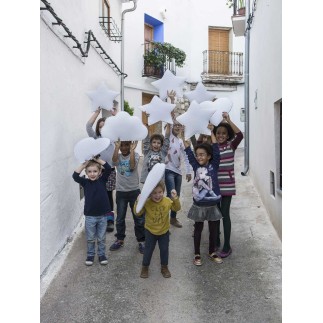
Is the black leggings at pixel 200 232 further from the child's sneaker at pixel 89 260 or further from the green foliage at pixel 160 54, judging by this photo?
the green foliage at pixel 160 54

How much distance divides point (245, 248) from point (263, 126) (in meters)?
2.03

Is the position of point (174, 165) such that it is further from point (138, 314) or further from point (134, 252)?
point (138, 314)

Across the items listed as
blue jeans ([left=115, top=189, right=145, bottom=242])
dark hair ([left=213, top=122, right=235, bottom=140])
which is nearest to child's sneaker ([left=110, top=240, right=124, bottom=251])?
blue jeans ([left=115, top=189, right=145, bottom=242])

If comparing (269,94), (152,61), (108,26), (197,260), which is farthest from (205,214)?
(152,61)

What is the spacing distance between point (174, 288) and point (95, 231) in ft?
3.19

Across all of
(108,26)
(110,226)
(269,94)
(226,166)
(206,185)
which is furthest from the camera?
(108,26)

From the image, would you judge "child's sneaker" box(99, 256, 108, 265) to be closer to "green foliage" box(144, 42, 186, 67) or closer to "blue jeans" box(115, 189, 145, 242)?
"blue jeans" box(115, 189, 145, 242)

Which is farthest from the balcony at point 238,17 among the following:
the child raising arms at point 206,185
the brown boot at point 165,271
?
the brown boot at point 165,271

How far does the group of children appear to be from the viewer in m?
3.53

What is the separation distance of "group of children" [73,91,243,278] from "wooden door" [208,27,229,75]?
1107 cm

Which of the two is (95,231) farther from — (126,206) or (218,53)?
(218,53)

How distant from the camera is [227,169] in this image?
3.93 meters

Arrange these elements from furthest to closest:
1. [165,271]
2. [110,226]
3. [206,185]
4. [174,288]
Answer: [110,226] → [206,185] → [165,271] → [174,288]

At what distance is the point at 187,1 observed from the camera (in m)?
14.0
